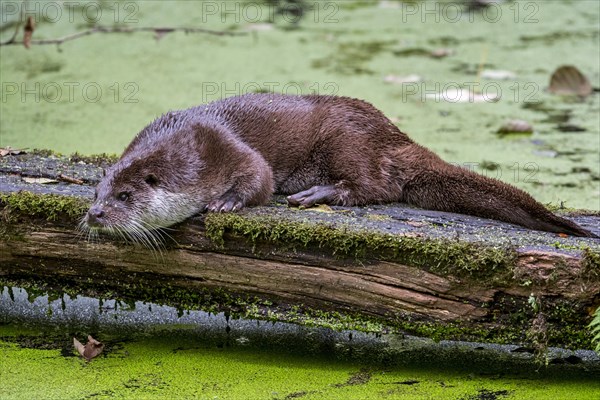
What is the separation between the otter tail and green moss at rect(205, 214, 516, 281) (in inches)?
13.5

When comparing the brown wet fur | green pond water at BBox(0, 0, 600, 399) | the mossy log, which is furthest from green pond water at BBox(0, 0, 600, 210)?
the mossy log

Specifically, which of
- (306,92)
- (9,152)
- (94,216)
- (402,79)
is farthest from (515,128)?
(94,216)

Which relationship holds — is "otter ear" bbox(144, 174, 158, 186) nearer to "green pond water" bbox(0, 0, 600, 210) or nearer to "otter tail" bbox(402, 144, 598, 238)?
"otter tail" bbox(402, 144, 598, 238)

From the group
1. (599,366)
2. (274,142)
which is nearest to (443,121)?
(274,142)

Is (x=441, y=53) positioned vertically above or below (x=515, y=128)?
above

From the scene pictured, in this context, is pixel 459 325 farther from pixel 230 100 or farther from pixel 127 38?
pixel 127 38

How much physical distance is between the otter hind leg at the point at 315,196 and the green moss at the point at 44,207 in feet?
2.56

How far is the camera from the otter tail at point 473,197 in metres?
3.29

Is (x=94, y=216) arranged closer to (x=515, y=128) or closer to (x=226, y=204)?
(x=226, y=204)

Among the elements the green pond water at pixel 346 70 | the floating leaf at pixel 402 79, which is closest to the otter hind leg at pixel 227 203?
the green pond water at pixel 346 70

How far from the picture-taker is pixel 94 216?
3174mm

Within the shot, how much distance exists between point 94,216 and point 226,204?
0.49m

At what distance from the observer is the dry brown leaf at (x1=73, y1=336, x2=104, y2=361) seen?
328 cm

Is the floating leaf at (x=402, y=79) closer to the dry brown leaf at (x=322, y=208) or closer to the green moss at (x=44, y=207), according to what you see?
the dry brown leaf at (x=322, y=208)
